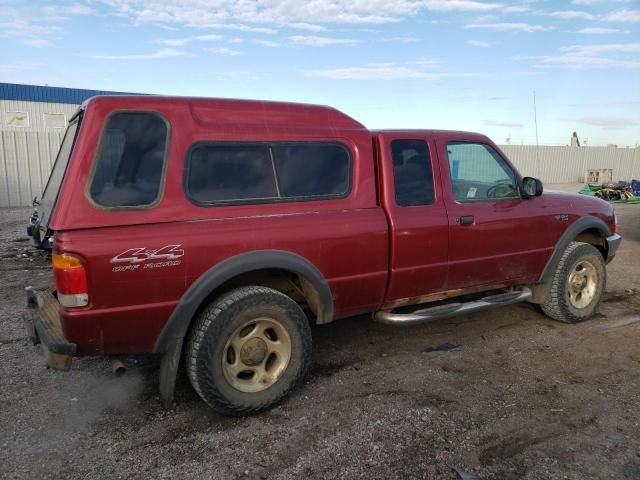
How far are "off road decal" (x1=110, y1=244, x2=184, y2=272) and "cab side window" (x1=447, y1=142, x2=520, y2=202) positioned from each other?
2.41 m

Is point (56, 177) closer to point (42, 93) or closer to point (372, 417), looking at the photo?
point (372, 417)

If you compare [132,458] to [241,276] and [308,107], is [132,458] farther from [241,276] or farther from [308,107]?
[308,107]

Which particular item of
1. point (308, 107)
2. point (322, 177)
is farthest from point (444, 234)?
point (308, 107)

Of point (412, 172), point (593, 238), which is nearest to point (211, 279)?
point (412, 172)

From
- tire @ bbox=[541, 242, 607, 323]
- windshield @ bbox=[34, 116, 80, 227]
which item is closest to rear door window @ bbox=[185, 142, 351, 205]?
windshield @ bbox=[34, 116, 80, 227]

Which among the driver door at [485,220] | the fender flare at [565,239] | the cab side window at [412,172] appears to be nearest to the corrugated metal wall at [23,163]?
the cab side window at [412,172]

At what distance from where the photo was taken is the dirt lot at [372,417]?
2799 mm

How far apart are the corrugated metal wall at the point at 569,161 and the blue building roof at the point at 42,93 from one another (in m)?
20.4

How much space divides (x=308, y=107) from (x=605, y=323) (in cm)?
390

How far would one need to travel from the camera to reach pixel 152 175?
3.01 meters

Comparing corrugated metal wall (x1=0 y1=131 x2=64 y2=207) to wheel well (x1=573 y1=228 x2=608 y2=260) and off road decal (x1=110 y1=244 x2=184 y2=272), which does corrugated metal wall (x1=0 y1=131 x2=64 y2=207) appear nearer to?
off road decal (x1=110 y1=244 x2=184 y2=272)

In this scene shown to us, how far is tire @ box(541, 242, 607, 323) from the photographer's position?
4.99 m

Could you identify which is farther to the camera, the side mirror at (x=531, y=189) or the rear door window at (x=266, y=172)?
the side mirror at (x=531, y=189)

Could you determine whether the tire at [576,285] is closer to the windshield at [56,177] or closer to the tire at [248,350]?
the tire at [248,350]
